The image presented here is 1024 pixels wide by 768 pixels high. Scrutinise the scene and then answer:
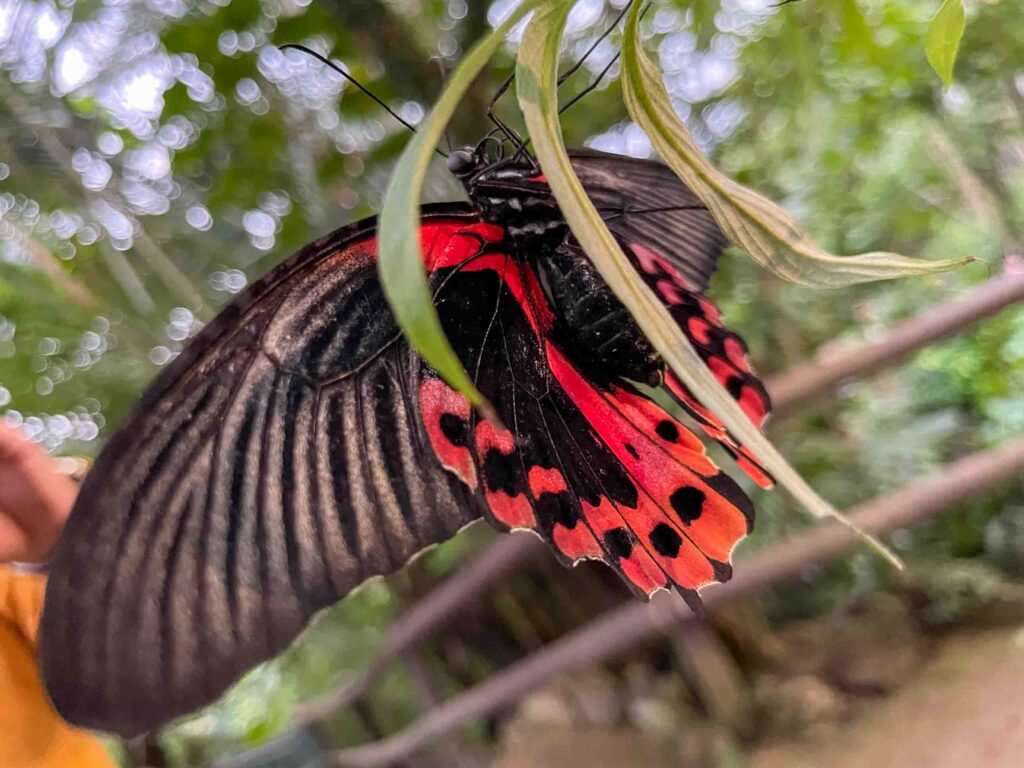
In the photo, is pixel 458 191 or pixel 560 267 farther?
pixel 458 191

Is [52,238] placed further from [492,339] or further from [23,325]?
[492,339]

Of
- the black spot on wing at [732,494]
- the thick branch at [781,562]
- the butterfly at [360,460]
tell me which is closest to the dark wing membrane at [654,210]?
the butterfly at [360,460]

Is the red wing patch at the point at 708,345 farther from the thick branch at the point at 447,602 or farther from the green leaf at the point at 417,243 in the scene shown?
the thick branch at the point at 447,602

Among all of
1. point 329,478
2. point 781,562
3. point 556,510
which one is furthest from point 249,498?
point 781,562

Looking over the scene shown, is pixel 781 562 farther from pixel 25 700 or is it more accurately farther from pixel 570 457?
pixel 25 700

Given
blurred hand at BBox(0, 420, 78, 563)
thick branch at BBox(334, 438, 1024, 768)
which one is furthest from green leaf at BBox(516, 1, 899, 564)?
thick branch at BBox(334, 438, 1024, 768)

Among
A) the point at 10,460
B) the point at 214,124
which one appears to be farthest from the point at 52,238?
the point at 10,460
